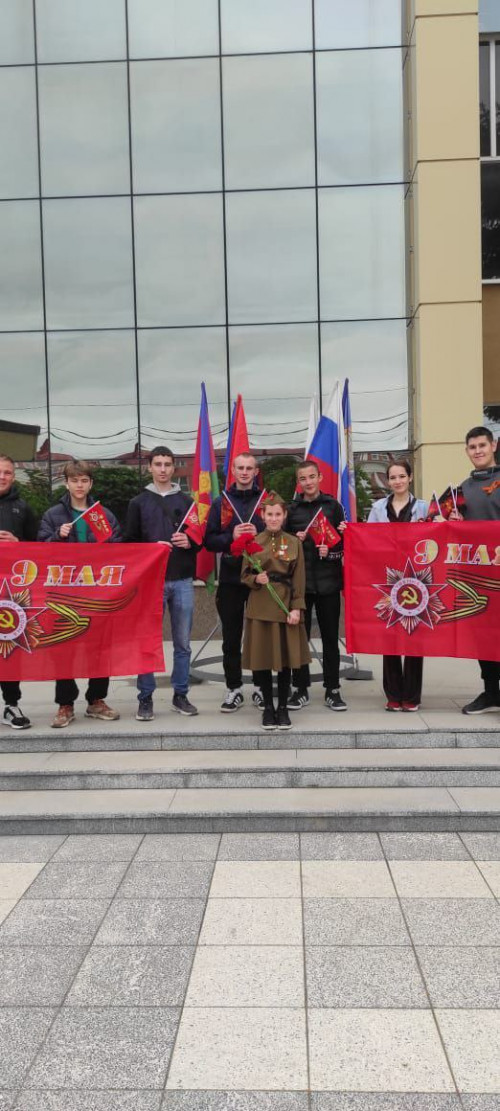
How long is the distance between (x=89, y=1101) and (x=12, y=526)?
442 centimetres

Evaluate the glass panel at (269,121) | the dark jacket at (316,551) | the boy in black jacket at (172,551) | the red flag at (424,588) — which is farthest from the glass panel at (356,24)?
the red flag at (424,588)

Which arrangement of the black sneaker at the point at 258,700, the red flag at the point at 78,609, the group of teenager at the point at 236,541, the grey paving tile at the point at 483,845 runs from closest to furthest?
1. the grey paving tile at the point at 483,845
2. the group of teenager at the point at 236,541
3. the red flag at the point at 78,609
4. the black sneaker at the point at 258,700

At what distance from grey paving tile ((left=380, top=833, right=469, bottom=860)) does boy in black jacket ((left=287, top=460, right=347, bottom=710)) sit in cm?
173

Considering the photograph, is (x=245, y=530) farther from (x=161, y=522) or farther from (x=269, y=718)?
(x=269, y=718)

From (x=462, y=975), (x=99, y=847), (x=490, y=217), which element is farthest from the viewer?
(x=490, y=217)

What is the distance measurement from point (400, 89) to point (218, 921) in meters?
13.3

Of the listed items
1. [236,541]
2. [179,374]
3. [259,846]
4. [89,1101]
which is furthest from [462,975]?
[179,374]

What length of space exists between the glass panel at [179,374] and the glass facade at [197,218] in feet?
0.08

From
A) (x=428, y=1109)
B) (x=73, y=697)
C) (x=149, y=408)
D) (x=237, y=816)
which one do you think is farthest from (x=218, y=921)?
(x=149, y=408)

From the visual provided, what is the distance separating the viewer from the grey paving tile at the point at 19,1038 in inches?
113

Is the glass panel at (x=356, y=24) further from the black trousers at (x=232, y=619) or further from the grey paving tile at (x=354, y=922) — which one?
the grey paving tile at (x=354, y=922)

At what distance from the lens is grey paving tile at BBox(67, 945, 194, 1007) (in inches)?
130

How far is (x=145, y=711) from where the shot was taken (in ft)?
21.4

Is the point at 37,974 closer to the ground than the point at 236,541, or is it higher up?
closer to the ground
